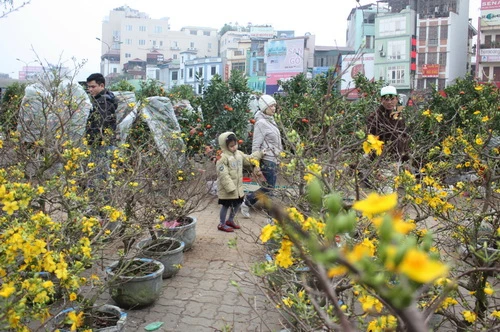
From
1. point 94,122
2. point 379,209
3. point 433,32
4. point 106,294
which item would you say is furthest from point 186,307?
point 433,32

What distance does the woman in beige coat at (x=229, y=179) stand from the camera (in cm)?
568

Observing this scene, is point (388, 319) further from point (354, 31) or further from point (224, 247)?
point (354, 31)

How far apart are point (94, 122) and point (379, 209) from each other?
5.63m

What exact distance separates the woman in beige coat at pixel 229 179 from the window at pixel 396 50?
3560 cm

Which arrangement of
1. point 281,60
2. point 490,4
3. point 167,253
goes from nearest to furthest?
point 167,253, point 490,4, point 281,60

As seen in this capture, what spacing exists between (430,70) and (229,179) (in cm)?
3562

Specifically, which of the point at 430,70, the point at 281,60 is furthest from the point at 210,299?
the point at 281,60

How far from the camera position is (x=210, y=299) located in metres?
3.93

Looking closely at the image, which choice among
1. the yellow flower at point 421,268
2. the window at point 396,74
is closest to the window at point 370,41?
the window at point 396,74

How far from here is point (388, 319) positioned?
1.60 m

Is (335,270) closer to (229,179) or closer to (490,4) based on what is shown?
(229,179)

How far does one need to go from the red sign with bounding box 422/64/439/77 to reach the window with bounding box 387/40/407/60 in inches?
71.6

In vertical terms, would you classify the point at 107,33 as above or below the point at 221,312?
above

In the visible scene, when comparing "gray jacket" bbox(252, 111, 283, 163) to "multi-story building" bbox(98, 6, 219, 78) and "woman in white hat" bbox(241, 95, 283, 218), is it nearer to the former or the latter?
"woman in white hat" bbox(241, 95, 283, 218)
